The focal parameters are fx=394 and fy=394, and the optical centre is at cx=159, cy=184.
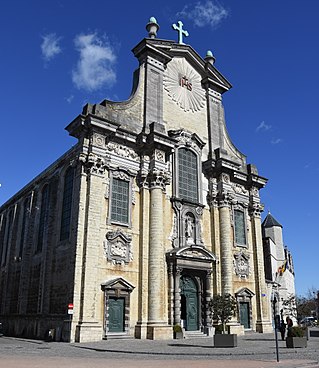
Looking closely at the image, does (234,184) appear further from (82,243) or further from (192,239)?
(82,243)

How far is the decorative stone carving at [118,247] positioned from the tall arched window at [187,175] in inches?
219

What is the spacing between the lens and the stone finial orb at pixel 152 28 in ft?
99.8

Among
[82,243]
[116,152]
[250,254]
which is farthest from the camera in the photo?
[250,254]

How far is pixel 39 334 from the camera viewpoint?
76.5 ft

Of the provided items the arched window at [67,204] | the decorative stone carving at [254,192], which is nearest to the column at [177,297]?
the arched window at [67,204]

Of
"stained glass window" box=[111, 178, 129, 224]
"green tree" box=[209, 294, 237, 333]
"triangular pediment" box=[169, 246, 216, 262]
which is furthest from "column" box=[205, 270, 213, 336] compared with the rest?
"stained glass window" box=[111, 178, 129, 224]

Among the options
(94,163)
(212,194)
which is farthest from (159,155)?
(212,194)

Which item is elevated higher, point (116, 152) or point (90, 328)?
point (116, 152)

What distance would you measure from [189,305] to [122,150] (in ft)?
35.8

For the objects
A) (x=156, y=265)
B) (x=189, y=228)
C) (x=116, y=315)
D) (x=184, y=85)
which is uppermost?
(x=184, y=85)

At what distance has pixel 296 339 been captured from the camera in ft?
54.6

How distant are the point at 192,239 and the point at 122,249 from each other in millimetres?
5627

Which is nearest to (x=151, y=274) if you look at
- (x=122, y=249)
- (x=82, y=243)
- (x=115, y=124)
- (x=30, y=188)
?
(x=122, y=249)

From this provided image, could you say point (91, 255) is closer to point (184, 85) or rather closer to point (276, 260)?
point (184, 85)
